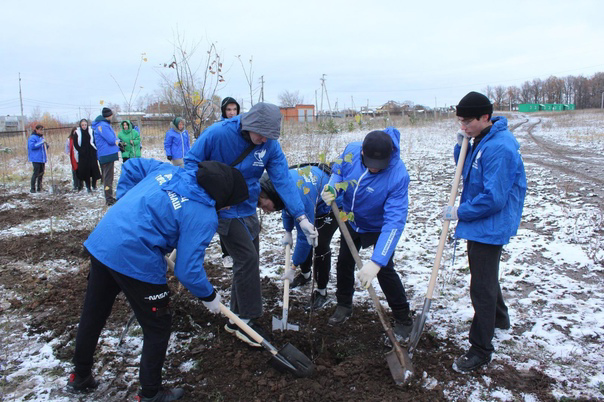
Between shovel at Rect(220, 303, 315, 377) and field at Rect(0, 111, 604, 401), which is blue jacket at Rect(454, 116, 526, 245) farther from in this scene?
shovel at Rect(220, 303, 315, 377)

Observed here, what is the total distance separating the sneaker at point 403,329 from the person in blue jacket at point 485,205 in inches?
18.4

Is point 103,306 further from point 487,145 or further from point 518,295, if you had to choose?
point 518,295

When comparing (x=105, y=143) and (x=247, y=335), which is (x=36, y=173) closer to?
(x=105, y=143)

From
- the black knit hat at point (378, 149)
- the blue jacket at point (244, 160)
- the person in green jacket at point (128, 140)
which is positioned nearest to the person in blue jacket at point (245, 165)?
the blue jacket at point (244, 160)

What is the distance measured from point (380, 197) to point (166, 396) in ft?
6.20

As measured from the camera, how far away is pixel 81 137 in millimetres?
8930

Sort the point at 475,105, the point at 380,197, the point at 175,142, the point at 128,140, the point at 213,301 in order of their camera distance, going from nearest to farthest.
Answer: the point at 213,301, the point at 475,105, the point at 380,197, the point at 175,142, the point at 128,140

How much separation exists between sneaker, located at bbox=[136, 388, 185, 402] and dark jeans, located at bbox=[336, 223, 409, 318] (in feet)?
4.77

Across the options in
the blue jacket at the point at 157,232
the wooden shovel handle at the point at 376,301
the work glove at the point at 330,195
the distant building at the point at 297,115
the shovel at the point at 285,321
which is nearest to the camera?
the blue jacket at the point at 157,232

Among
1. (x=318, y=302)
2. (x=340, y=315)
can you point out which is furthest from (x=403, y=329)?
(x=318, y=302)

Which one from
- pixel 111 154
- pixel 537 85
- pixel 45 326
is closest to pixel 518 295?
pixel 45 326

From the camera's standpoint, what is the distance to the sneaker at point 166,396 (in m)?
2.38

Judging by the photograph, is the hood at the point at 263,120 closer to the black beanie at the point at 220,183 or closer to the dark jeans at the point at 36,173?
the black beanie at the point at 220,183

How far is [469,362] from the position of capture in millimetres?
2637
